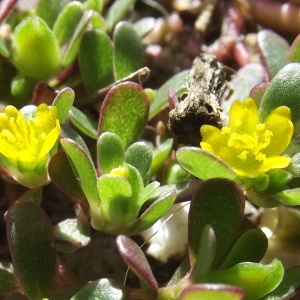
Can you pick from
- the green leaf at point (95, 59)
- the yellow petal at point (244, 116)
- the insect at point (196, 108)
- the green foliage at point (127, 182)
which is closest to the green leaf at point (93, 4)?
the green foliage at point (127, 182)

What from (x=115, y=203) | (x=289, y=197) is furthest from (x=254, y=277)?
(x=115, y=203)

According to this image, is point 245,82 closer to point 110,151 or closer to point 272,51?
point 272,51

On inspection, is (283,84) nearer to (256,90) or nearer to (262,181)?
(256,90)

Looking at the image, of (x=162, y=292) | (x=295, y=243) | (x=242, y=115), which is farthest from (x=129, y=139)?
(x=295, y=243)

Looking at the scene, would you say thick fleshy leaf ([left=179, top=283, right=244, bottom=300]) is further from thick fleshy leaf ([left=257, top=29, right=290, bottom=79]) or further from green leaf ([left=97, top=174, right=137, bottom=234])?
thick fleshy leaf ([left=257, top=29, right=290, bottom=79])

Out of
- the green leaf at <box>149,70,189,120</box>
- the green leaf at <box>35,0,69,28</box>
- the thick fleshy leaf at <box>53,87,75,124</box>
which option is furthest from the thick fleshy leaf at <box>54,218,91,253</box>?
the green leaf at <box>35,0,69,28</box>
